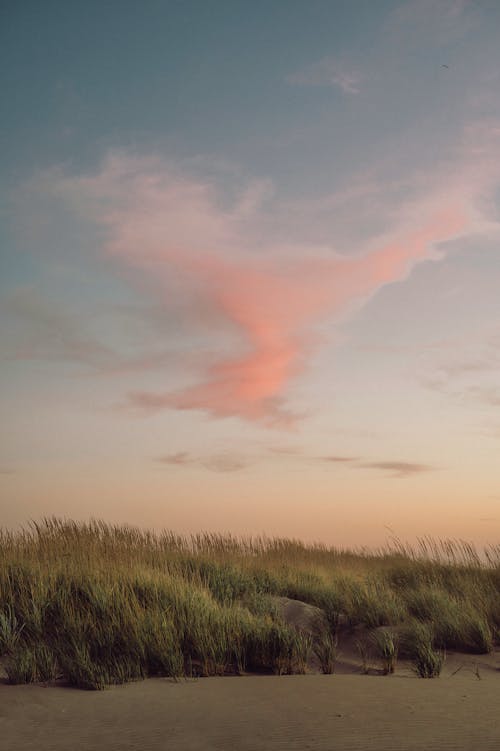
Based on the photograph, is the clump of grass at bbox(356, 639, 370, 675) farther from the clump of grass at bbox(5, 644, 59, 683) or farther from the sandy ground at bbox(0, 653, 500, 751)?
the clump of grass at bbox(5, 644, 59, 683)

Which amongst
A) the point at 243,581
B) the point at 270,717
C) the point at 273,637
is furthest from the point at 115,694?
the point at 243,581

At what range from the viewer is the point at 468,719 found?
166 inches

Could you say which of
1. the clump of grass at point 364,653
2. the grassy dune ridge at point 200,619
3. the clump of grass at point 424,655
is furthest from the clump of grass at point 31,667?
the clump of grass at point 424,655

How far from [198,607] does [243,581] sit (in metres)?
3.98

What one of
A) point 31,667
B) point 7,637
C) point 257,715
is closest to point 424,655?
point 257,715

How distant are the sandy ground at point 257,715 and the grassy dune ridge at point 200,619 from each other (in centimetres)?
39

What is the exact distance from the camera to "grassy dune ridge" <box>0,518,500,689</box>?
575 centimetres

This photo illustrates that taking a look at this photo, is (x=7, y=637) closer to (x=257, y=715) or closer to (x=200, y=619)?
(x=200, y=619)

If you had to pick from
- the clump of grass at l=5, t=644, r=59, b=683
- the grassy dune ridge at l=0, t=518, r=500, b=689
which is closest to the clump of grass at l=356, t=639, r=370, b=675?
the grassy dune ridge at l=0, t=518, r=500, b=689

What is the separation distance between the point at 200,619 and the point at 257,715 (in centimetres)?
220

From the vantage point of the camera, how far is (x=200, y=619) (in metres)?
6.34

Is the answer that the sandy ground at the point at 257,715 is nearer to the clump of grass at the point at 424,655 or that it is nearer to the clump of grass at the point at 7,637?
the clump of grass at the point at 424,655

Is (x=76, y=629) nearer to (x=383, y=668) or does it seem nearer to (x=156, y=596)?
(x=156, y=596)

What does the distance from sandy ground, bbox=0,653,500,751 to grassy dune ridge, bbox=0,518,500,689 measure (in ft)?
1.28
